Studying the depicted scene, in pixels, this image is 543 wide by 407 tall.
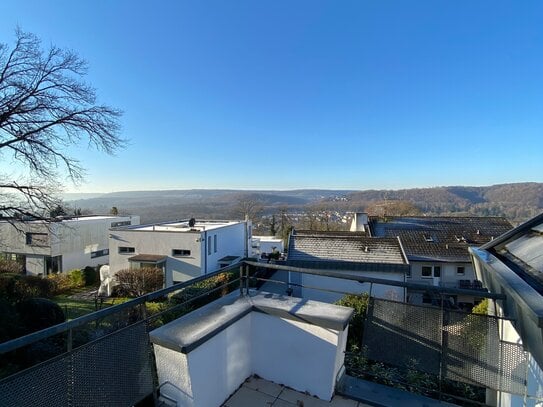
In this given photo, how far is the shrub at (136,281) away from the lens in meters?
17.7

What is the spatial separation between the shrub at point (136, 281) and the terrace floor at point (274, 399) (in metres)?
16.6

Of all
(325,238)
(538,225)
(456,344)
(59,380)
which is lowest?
(325,238)

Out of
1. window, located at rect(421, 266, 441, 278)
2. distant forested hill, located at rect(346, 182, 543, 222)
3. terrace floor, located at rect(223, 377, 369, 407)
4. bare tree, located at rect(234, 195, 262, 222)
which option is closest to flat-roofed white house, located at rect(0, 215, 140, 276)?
bare tree, located at rect(234, 195, 262, 222)

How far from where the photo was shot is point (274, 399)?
2.62m

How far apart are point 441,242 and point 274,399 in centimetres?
2115

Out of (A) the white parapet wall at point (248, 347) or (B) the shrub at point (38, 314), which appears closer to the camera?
(A) the white parapet wall at point (248, 347)

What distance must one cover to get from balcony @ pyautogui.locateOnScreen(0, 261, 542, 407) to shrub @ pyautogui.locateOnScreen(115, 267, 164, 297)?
53.7 feet

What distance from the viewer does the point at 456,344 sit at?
234cm

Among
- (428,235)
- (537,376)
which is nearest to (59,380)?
(537,376)

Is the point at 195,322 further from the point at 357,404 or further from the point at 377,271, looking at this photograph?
the point at 377,271

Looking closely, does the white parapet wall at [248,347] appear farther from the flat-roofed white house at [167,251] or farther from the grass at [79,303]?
the flat-roofed white house at [167,251]

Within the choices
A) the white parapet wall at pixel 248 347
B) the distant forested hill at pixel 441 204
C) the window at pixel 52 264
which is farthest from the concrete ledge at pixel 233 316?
the window at pixel 52 264

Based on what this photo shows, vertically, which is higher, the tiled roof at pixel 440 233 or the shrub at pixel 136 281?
the tiled roof at pixel 440 233

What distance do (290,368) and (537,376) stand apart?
5.62 feet
